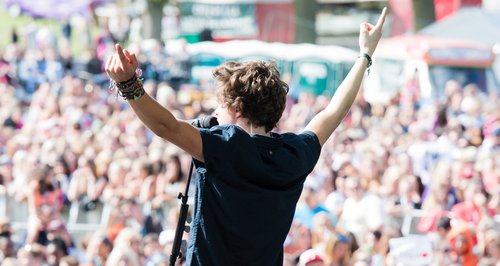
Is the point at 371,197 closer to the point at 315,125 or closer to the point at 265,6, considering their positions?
the point at 315,125

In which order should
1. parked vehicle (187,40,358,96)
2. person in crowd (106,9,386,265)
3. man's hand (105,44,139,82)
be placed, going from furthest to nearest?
1. parked vehicle (187,40,358,96)
2. person in crowd (106,9,386,265)
3. man's hand (105,44,139,82)

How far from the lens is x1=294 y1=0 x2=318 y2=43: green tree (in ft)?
96.2

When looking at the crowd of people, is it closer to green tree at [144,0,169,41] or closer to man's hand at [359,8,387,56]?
man's hand at [359,8,387,56]

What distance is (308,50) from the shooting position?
966 inches

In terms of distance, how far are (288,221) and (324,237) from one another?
570 centimetres

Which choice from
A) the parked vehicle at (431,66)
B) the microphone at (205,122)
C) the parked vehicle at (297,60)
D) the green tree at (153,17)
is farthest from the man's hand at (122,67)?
the green tree at (153,17)

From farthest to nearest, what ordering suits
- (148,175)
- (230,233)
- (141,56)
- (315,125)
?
(141,56)
(148,175)
(315,125)
(230,233)

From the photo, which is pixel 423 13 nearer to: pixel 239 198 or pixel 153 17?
pixel 153 17

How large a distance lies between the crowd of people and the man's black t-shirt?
2.43 meters

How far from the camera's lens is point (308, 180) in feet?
41.9

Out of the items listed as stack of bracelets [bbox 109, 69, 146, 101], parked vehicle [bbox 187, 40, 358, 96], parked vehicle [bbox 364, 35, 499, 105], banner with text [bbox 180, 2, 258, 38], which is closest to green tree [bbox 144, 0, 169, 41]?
banner with text [bbox 180, 2, 258, 38]

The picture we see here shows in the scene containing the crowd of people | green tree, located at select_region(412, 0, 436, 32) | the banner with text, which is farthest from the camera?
the banner with text

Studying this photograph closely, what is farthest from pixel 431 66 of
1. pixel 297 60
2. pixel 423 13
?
pixel 423 13

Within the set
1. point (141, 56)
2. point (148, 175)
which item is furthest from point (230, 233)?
point (141, 56)
